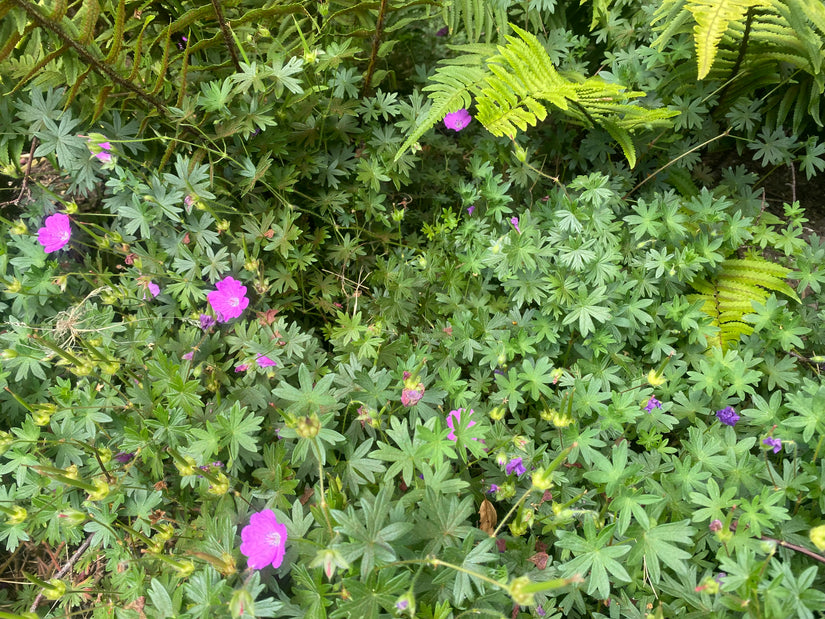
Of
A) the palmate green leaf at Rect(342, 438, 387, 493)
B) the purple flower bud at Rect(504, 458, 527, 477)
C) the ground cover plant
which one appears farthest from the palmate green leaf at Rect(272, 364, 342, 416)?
the purple flower bud at Rect(504, 458, 527, 477)

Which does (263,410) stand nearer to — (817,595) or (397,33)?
(817,595)

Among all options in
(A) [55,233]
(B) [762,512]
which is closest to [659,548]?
(B) [762,512]

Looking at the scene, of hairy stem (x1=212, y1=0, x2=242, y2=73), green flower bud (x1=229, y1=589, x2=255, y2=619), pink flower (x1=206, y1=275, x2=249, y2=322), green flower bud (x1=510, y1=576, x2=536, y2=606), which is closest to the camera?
green flower bud (x1=510, y1=576, x2=536, y2=606)

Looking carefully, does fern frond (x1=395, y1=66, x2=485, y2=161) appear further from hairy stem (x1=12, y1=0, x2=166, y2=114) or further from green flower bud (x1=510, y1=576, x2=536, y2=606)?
green flower bud (x1=510, y1=576, x2=536, y2=606)

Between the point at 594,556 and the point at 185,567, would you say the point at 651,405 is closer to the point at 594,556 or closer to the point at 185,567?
the point at 594,556

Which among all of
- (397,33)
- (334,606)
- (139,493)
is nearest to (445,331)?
(334,606)

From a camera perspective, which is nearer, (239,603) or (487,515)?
(239,603)

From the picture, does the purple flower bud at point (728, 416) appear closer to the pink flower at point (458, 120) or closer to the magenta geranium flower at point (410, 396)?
the magenta geranium flower at point (410, 396)

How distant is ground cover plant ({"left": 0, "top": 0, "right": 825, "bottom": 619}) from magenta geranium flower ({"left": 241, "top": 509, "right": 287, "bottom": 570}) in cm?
1

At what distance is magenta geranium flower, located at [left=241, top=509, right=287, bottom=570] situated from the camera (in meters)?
1.21

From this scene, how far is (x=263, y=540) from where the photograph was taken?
48.9 inches

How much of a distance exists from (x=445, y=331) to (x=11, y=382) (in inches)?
60.9

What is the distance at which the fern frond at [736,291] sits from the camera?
181 centimetres

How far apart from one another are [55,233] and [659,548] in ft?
7.07
